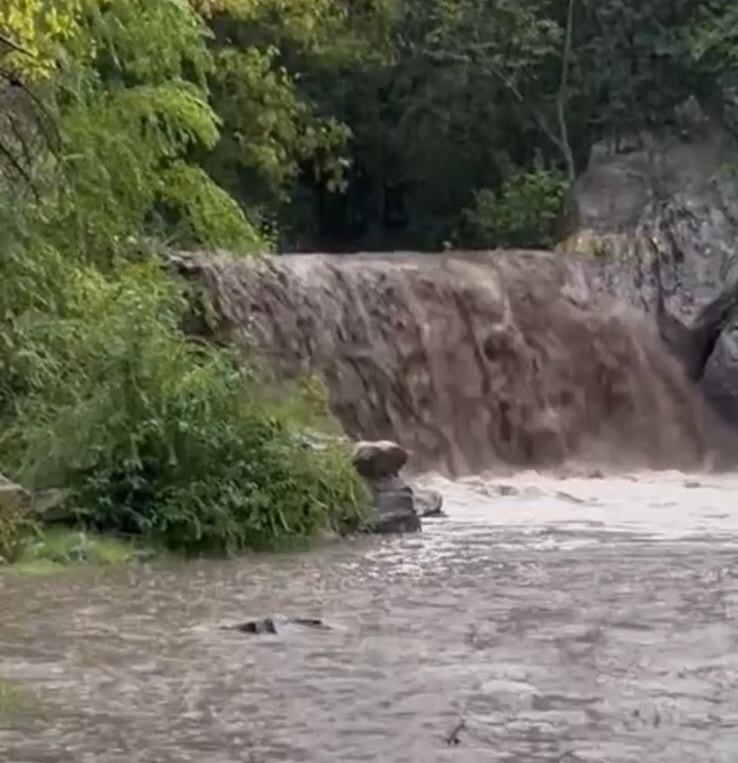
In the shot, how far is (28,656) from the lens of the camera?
10.3 metres

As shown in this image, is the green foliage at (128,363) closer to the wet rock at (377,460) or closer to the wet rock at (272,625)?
the wet rock at (377,460)

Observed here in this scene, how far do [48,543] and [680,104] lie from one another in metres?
18.0

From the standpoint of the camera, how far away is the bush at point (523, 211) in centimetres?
3028

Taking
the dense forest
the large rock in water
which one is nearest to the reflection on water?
the dense forest

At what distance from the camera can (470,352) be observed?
81.1 feet

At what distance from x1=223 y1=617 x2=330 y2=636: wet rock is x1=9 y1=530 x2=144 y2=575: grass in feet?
10.5

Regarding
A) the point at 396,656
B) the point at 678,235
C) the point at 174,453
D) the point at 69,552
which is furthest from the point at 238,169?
the point at 396,656

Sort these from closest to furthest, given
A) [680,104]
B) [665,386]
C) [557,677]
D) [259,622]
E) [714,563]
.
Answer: [557,677] < [259,622] < [714,563] < [665,386] < [680,104]

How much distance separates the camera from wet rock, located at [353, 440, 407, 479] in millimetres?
17453

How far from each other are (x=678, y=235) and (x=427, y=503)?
33.2 feet

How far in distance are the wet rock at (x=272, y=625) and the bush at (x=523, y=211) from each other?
19.1 metres

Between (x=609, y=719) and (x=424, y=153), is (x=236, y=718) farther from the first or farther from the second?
(x=424, y=153)

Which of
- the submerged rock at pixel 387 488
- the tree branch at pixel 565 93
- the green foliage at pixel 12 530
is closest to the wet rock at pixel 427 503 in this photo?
the submerged rock at pixel 387 488

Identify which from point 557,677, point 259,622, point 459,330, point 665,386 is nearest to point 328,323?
point 459,330
